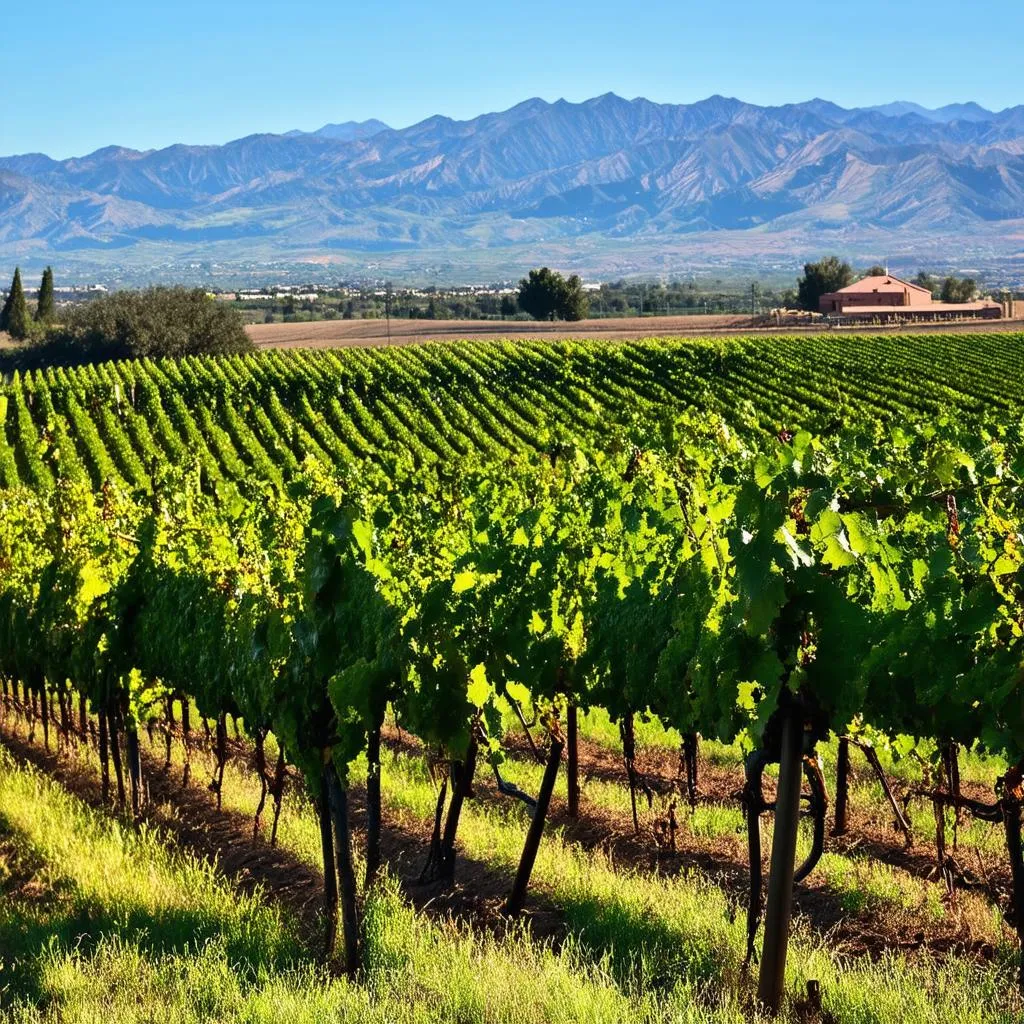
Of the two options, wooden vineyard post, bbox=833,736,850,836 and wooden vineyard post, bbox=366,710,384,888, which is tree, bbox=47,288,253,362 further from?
wooden vineyard post, bbox=366,710,384,888

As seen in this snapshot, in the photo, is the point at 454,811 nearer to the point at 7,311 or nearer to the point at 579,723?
the point at 579,723

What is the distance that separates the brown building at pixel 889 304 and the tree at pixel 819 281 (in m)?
1.50

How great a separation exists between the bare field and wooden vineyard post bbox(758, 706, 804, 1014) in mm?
80473

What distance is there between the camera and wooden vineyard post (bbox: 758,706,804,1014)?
6.35 m

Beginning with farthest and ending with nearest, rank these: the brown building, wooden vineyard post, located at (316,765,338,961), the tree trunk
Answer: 1. the brown building
2. wooden vineyard post, located at (316,765,338,961)
3. the tree trunk

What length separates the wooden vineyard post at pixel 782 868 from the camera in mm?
6348

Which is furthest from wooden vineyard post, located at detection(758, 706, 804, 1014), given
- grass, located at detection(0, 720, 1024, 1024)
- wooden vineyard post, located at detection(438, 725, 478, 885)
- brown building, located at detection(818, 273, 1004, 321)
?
brown building, located at detection(818, 273, 1004, 321)

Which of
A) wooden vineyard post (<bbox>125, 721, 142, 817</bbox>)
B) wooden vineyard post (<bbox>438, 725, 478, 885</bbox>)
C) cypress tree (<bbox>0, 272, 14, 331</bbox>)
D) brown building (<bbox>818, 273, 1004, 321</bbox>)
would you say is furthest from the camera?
cypress tree (<bbox>0, 272, 14, 331</bbox>)

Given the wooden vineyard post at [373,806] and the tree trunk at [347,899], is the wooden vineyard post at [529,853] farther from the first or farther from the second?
the tree trunk at [347,899]

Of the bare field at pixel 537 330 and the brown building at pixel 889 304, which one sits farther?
the brown building at pixel 889 304

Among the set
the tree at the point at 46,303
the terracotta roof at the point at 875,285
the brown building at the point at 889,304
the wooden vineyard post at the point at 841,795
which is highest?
the terracotta roof at the point at 875,285

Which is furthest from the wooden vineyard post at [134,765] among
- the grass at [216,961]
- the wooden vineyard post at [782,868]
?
the wooden vineyard post at [782,868]

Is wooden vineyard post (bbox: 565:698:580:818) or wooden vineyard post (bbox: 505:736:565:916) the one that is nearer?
wooden vineyard post (bbox: 505:736:565:916)

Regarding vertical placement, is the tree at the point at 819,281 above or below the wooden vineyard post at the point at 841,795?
above
